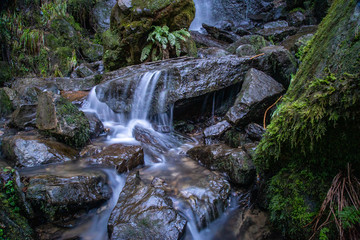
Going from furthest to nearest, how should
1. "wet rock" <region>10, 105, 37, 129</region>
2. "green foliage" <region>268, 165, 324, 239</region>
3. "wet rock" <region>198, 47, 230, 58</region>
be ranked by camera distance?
1. "wet rock" <region>198, 47, 230, 58</region>
2. "wet rock" <region>10, 105, 37, 129</region>
3. "green foliage" <region>268, 165, 324, 239</region>

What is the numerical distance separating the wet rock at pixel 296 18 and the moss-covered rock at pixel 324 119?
1374 centimetres

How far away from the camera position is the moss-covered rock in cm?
181

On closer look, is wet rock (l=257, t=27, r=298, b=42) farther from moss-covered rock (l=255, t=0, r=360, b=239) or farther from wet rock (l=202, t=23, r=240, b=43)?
moss-covered rock (l=255, t=0, r=360, b=239)

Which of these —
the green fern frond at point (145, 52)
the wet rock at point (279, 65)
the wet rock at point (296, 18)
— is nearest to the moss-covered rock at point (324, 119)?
the wet rock at point (279, 65)

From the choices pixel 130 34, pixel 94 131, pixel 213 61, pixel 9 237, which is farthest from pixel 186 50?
pixel 9 237

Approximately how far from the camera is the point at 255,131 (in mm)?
4914

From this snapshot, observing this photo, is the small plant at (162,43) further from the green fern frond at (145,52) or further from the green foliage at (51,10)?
the green foliage at (51,10)

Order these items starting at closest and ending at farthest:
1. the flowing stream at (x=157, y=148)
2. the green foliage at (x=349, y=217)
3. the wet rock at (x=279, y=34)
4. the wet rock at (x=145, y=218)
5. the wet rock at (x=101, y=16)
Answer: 1. the green foliage at (x=349, y=217)
2. the wet rock at (x=145, y=218)
3. the flowing stream at (x=157, y=148)
4. the wet rock at (x=279, y=34)
5. the wet rock at (x=101, y=16)

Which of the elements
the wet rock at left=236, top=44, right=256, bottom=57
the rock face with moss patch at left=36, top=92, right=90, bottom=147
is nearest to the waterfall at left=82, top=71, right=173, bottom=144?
the rock face with moss patch at left=36, top=92, right=90, bottom=147

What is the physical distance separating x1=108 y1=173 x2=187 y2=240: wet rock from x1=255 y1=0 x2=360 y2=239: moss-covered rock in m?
1.24

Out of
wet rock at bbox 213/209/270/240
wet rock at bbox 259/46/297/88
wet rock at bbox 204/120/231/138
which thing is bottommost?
wet rock at bbox 213/209/270/240

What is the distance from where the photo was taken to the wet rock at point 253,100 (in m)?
5.18

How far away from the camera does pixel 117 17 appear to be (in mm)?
8836

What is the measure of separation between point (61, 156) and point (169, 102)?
9.92 feet
